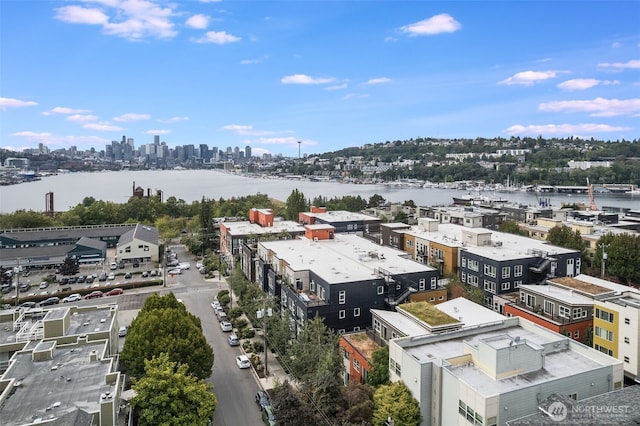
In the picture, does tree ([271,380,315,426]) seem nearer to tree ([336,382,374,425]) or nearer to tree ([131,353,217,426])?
tree ([336,382,374,425])

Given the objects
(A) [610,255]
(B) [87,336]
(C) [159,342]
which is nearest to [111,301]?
(B) [87,336]

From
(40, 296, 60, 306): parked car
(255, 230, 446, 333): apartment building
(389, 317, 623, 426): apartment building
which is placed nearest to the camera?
(389, 317, 623, 426): apartment building

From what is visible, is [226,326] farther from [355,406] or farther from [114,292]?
[355,406]

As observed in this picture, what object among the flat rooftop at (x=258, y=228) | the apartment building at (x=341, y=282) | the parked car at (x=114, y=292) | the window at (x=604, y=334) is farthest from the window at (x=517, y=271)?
the parked car at (x=114, y=292)

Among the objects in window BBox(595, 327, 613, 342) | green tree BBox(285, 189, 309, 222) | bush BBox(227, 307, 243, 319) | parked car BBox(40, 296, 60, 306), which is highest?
green tree BBox(285, 189, 309, 222)

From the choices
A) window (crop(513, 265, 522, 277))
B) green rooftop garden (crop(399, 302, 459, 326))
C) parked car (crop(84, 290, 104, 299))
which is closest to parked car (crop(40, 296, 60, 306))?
parked car (crop(84, 290, 104, 299))

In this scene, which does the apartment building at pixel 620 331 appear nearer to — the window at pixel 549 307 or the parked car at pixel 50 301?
the window at pixel 549 307
